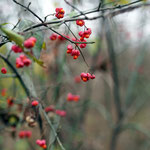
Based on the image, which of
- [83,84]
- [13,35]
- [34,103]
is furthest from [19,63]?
[83,84]

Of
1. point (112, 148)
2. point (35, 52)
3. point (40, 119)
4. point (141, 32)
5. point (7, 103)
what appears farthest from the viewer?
point (141, 32)

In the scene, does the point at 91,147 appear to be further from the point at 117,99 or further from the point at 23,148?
the point at 23,148

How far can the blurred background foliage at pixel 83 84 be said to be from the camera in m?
2.19

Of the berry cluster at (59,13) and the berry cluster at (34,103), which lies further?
the berry cluster at (34,103)

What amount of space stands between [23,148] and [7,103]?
3.91m

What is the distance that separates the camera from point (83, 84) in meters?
6.43

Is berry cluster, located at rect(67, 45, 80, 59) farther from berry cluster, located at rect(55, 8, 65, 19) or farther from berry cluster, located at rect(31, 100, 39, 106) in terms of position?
berry cluster, located at rect(31, 100, 39, 106)

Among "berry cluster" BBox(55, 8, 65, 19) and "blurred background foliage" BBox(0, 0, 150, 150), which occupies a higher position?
"berry cluster" BBox(55, 8, 65, 19)

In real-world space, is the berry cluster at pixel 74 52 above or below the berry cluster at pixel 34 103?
above

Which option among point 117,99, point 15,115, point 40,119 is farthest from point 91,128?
point 40,119

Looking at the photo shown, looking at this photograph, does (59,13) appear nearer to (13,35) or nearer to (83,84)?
(13,35)

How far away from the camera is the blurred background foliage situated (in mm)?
2191

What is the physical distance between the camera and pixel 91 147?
5160 mm

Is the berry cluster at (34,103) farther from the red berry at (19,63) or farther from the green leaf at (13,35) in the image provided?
the green leaf at (13,35)
